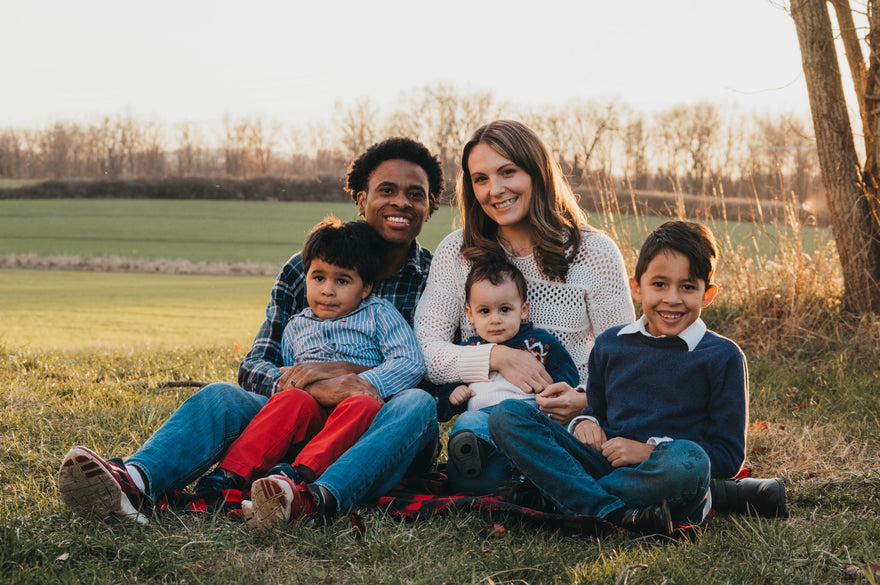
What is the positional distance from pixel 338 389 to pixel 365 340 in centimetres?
33

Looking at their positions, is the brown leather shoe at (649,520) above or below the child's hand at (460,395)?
below

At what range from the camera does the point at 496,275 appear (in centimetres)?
310

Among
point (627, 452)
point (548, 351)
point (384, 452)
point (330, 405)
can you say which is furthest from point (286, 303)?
point (627, 452)

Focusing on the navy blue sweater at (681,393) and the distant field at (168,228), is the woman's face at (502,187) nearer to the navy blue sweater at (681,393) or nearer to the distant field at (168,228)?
the navy blue sweater at (681,393)

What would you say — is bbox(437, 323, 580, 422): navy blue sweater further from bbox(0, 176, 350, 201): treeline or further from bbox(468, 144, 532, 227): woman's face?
bbox(0, 176, 350, 201): treeline

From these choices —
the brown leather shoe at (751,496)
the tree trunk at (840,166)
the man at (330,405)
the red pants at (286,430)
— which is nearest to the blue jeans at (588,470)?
the brown leather shoe at (751,496)

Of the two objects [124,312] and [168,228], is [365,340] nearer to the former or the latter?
[124,312]

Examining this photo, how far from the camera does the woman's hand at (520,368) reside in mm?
2973

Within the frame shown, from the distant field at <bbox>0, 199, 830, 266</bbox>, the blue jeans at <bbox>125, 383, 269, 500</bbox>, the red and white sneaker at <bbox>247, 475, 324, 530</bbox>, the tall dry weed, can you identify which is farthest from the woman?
the distant field at <bbox>0, 199, 830, 266</bbox>

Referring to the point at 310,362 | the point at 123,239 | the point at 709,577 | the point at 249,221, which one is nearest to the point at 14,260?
the point at 123,239

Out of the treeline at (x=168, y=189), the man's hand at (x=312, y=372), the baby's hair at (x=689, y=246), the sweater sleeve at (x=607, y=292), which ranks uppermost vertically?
the treeline at (x=168, y=189)

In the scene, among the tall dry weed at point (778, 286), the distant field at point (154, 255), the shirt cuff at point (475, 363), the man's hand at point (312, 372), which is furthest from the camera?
the distant field at point (154, 255)

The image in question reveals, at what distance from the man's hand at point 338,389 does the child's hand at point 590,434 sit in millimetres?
735

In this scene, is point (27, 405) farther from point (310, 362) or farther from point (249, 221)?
point (249, 221)
